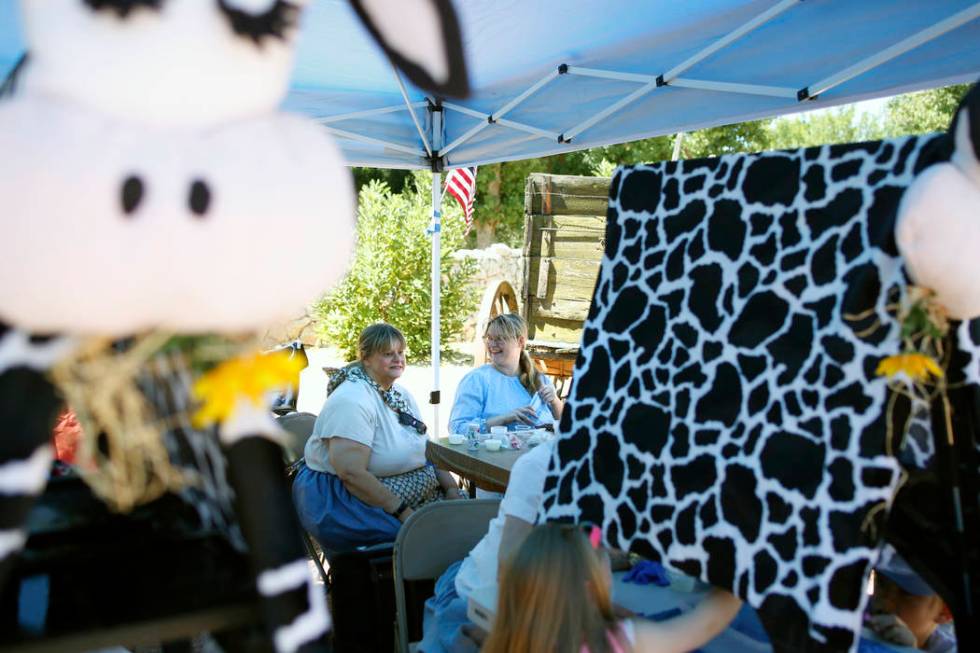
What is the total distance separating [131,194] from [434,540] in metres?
1.97

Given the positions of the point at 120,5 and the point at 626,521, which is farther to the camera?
the point at 626,521

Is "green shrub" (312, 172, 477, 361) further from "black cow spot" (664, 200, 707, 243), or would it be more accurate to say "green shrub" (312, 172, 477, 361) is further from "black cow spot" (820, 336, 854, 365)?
"black cow spot" (820, 336, 854, 365)

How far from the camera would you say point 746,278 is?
156 centimetres

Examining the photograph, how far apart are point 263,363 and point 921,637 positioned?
2.02 metres

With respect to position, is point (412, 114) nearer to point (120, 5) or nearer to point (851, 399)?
point (851, 399)

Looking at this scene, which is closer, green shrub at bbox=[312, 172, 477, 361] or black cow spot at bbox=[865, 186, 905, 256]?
black cow spot at bbox=[865, 186, 905, 256]

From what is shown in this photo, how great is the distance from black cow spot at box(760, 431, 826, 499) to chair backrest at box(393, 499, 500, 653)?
53.5 inches

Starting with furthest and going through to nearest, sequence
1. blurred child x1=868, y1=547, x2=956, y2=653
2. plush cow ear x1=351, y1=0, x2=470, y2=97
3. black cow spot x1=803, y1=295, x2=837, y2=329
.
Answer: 1. blurred child x1=868, y1=547, x2=956, y2=653
2. black cow spot x1=803, y1=295, x2=837, y2=329
3. plush cow ear x1=351, y1=0, x2=470, y2=97

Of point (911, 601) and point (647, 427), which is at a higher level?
point (647, 427)

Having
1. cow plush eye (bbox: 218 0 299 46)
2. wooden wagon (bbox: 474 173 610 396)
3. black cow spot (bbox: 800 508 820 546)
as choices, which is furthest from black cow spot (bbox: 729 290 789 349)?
wooden wagon (bbox: 474 173 610 396)

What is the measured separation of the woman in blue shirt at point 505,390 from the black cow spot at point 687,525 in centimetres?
273

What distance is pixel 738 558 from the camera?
146 cm

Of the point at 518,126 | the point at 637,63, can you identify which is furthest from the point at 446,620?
the point at 518,126

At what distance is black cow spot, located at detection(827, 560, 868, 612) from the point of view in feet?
4.27
